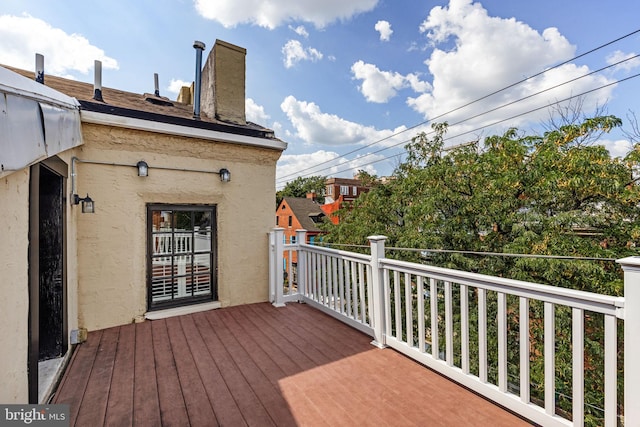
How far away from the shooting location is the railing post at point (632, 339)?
4.32ft

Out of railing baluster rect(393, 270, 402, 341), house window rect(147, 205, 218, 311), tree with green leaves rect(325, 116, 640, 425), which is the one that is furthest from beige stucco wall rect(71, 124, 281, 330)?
tree with green leaves rect(325, 116, 640, 425)

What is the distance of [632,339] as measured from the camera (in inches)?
53.1

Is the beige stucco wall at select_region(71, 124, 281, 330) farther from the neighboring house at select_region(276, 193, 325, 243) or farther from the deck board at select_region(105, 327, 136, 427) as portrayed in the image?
the neighboring house at select_region(276, 193, 325, 243)

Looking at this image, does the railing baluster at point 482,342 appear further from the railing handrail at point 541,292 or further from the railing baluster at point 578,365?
the railing baluster at point 578,365

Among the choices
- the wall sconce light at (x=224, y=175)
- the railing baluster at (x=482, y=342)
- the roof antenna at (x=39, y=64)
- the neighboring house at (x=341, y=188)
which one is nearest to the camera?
the railing baluster at (x=482, y=342)

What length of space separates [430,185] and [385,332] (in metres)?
5.80

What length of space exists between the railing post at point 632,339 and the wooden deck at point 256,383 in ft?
2.09

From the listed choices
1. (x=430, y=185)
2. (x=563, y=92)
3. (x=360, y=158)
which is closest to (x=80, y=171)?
(x=430, y=185)

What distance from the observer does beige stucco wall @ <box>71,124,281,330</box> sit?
11.1 ft

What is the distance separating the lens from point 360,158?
15.1 m

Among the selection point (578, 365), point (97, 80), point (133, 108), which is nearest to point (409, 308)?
point (578, 365)

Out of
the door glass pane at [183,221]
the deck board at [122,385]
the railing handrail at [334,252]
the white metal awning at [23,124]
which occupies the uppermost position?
the white metal awning at [23,124]

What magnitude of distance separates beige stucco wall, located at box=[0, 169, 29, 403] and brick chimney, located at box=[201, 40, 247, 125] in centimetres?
347

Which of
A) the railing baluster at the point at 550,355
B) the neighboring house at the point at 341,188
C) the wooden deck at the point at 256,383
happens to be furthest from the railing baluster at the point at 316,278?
the neighboring house at the point at 341,188
